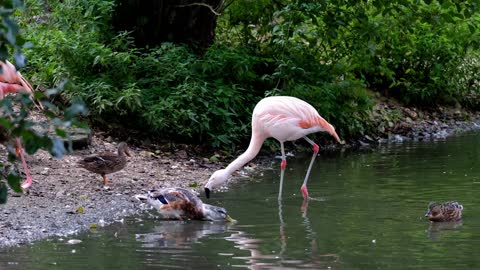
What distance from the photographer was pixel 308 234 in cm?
780

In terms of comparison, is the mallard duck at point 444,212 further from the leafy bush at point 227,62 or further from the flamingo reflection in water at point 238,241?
the leafy bush at point 227,62

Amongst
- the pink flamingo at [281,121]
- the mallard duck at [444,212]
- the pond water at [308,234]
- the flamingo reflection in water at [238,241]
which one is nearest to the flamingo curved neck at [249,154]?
the pink flamingo at [281,121]

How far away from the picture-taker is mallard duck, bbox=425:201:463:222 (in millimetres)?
8148

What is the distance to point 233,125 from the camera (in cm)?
1273

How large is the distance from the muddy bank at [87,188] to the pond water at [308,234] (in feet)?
→ 1.00

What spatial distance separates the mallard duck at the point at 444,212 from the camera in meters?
8.15

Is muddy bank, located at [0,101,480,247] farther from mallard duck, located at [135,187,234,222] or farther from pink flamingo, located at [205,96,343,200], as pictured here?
pink flamingo, located at [205,96,343,200]

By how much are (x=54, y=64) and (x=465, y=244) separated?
22.8 ft

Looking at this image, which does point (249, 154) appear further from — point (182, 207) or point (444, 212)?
point (444, 212)

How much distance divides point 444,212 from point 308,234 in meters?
1.30

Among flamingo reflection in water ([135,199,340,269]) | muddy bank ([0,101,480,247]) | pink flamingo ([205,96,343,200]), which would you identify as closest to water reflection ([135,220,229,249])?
flamingo reflection in water ([135,199,340,269])

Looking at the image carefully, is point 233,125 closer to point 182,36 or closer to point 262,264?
point 182,36

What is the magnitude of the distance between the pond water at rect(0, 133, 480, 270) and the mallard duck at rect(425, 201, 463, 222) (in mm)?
77

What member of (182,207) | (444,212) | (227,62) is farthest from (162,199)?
(227,62)
